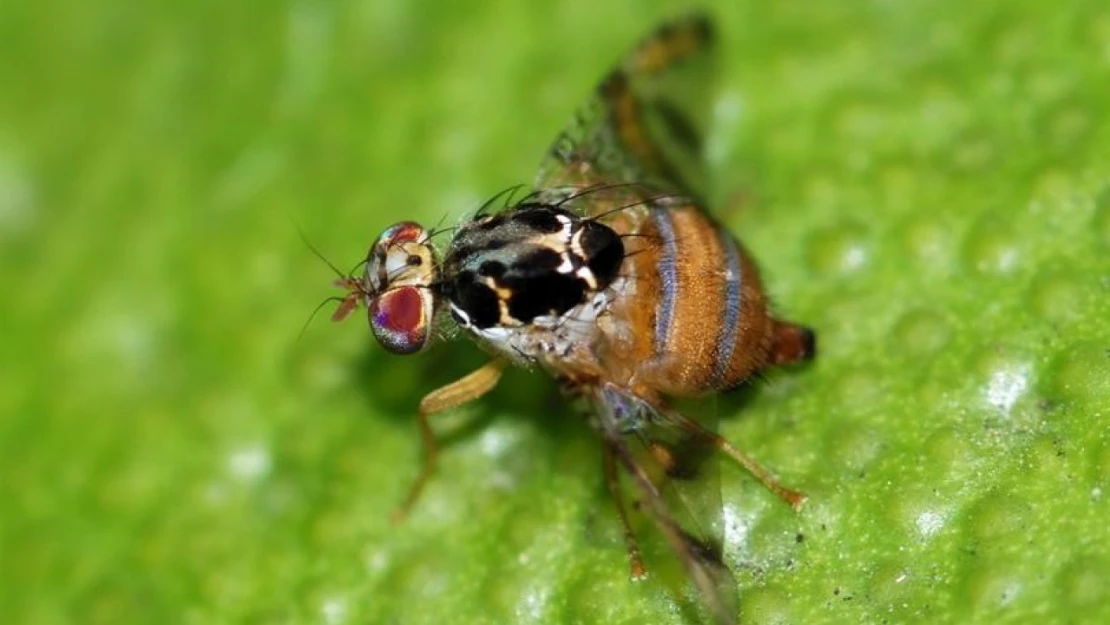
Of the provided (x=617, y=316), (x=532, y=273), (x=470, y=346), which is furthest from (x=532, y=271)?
(x=470, y=346)

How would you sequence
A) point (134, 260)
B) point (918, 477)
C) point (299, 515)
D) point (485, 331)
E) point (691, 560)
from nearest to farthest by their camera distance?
point (691, 560)
point (918, 477)
point (485, 331)
point (299, 515)
point (134, 260)

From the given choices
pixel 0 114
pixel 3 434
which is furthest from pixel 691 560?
pixel 0 114

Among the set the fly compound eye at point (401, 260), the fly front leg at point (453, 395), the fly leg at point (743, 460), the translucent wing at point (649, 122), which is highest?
the fly compound eye at point (401, 260)

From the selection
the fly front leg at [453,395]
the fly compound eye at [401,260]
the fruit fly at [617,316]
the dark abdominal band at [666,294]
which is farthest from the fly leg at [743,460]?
the fly compound eye at [401,260]

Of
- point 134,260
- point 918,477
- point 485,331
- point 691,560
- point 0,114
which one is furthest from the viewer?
point 0,114

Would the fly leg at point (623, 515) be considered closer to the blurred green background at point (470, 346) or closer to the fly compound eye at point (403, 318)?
the blurred green background at point (470, 346)

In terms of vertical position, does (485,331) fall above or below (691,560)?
above

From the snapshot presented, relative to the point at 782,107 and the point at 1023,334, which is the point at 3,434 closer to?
the point at 782,107

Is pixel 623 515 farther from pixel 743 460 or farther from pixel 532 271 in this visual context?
pixel 532 271
